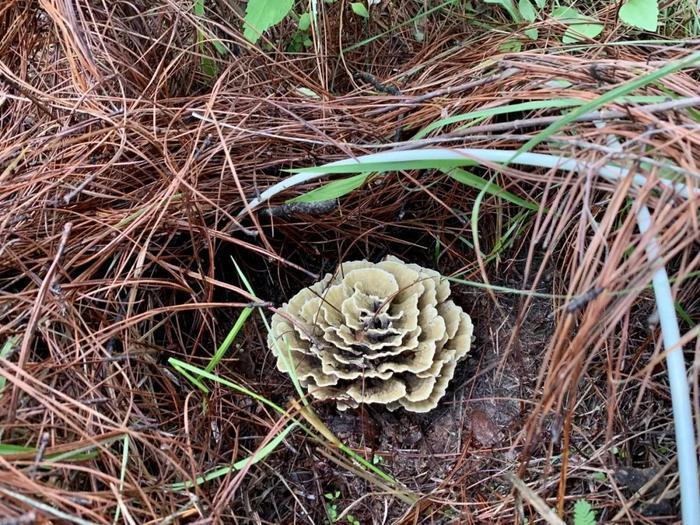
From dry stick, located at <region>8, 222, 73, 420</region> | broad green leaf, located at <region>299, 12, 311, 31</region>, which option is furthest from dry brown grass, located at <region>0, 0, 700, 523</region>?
broad green leaf, located at <region>299, 12, 311, 31</region>

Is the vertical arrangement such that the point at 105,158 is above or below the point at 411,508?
above

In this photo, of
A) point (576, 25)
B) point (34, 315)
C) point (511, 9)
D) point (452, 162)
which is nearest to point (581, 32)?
point (576, 25)

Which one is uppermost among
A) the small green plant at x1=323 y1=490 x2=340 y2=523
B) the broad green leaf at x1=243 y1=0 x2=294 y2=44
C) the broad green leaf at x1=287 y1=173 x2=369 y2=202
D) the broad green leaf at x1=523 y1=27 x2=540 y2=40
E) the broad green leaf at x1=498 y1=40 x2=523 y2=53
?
the broad green leaf at x1=243 y1=0 x2=294 y2=44

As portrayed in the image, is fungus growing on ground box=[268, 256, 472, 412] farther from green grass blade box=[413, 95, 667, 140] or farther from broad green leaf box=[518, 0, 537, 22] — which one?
broad green leaf box=[518, 0, 537, 22]

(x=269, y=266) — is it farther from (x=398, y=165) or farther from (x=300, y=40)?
(x=300, y=40)

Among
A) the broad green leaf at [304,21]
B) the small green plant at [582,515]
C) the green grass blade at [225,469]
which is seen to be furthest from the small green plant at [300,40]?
the small green plant at [582,515]

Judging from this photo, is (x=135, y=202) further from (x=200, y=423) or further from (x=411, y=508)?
(x=411, y=508)

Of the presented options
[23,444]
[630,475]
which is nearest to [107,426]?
[23,444]
